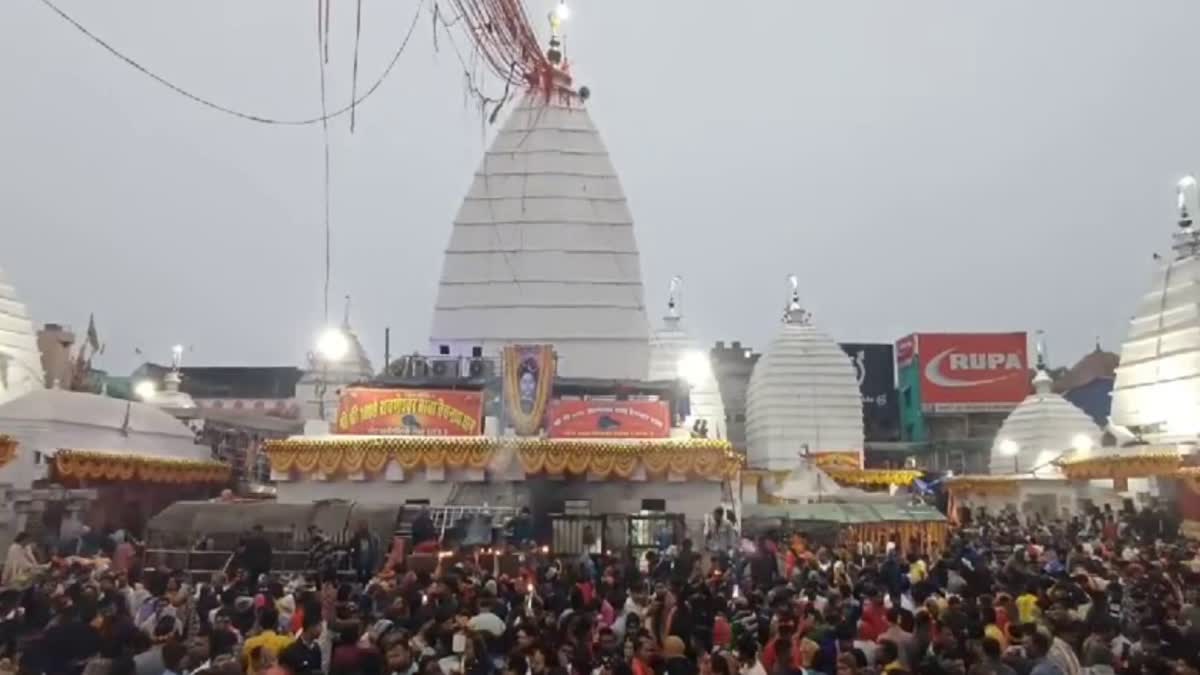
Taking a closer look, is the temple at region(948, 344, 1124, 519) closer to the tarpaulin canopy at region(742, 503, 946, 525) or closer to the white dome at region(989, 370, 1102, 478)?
the white dome at region(989, 370, 1102, 478)

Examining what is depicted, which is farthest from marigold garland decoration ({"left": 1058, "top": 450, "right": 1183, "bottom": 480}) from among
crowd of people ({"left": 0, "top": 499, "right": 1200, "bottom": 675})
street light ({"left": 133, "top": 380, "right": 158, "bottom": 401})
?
street light ({"left": 133, "top": 380, "right": 158, "bottom": 401})

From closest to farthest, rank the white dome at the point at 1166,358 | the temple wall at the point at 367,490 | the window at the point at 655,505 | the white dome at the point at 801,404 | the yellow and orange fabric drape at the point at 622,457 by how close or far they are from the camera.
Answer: the yellow and orange fabric drape at the point at 622,457 → the temple wall at the point at 367,490 → the window at the point at 655,505 → the white dome at the point at 1166,358 → the white dome at the point at 801,404

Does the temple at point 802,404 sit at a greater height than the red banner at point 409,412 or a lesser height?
greater

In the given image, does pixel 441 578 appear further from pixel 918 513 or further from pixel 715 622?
pixel 918 513

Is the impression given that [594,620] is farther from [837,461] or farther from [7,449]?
[837,461]

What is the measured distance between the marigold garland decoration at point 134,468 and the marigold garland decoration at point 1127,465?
73.3ft

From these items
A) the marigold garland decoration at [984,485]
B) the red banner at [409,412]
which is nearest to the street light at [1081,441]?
the marigold garland decoration at [984,485]

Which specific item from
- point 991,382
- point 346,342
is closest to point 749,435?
point 346,342

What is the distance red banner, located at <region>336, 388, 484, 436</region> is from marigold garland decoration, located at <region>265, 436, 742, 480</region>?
1.20 ft

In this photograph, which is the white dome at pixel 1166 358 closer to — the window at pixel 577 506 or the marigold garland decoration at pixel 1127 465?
the marigold garland decoration at pixel 1127 465

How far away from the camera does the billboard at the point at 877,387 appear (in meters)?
66.3

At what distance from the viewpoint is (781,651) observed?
25.8 ft

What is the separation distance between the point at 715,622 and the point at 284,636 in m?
3.77

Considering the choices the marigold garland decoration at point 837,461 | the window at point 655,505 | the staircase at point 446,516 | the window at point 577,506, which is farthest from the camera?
the marigold garland decoration at point 837,461
